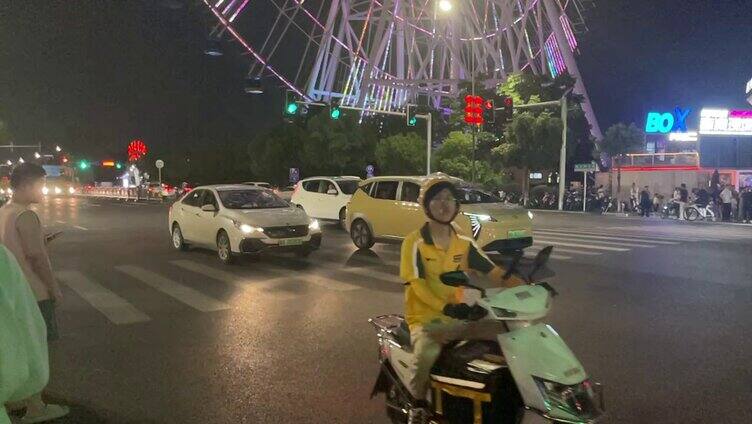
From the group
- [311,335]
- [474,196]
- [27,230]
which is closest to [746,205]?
[474,196]

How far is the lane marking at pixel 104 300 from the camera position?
8.12 m

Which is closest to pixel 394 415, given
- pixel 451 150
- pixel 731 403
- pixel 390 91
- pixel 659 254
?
pixel 731 403

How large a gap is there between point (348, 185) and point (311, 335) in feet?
47.7

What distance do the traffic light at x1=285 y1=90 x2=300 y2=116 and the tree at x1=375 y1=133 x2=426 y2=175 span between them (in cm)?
2218

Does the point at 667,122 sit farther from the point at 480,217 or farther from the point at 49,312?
the point at 49,312

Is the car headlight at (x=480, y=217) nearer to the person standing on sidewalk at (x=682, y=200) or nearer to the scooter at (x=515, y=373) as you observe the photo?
the scooter at (x=515, y=373)

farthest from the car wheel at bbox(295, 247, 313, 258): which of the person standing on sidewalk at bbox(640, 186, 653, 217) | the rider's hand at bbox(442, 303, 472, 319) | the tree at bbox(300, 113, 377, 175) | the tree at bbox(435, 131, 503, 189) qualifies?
the tree at bbox(300, 113, 377, 175)

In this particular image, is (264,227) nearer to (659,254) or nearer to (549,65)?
(659,254)

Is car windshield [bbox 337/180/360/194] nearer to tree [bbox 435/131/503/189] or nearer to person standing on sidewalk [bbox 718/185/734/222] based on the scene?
person standing on sidewalk [bbox 718/185/734/222]

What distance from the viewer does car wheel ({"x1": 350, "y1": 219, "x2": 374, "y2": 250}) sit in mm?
15383

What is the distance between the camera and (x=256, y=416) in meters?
4.73

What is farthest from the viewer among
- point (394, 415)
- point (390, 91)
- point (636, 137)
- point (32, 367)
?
point (636, 137)

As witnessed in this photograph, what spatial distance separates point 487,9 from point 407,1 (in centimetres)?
670

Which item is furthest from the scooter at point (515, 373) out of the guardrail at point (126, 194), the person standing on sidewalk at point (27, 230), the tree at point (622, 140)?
the tree at point (622, 140)
